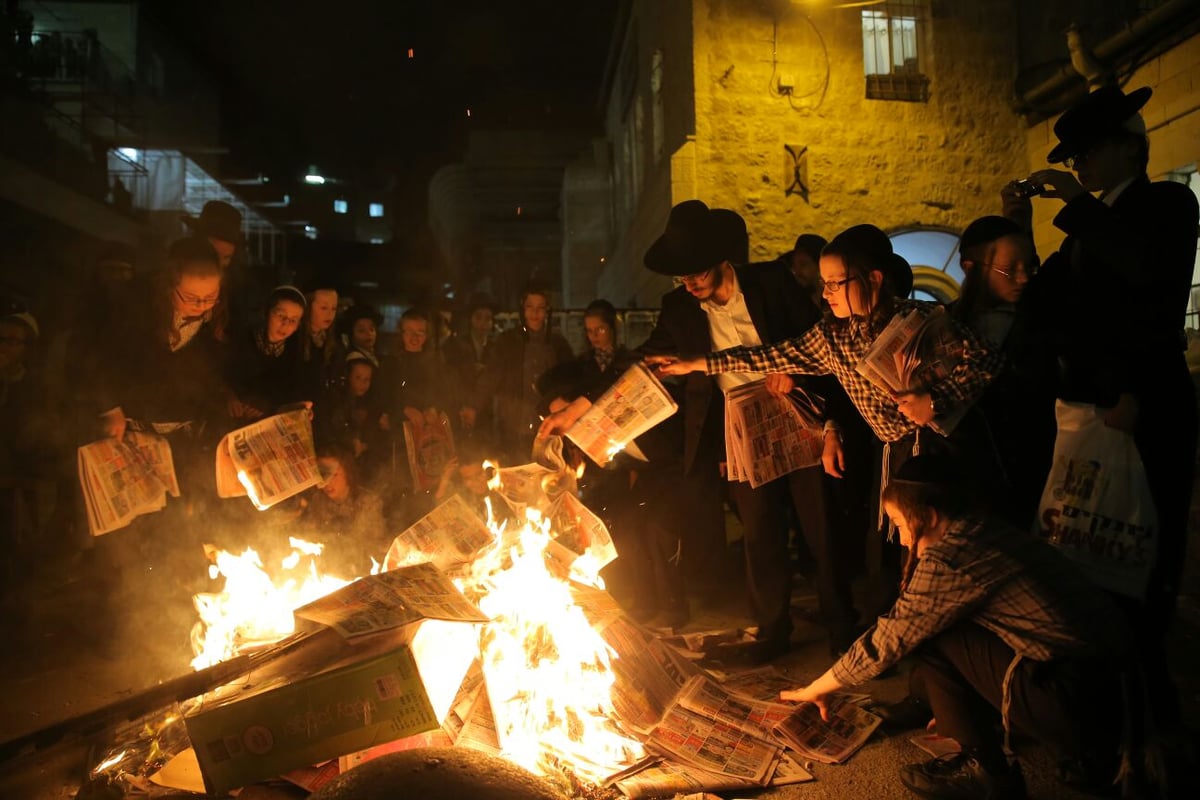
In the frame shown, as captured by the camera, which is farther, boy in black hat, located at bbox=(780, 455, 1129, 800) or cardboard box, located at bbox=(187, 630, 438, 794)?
cardboard box, located at bbox=(187, 630, 438, 794)

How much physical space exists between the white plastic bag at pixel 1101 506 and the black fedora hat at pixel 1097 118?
1.14 metres

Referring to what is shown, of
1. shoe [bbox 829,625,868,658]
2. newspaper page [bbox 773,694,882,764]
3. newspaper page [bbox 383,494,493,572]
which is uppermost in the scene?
newspaper page [bbox 383,494,493,572]

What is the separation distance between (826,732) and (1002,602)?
3.60ft

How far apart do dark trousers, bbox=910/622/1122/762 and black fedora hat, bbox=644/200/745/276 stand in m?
2.38

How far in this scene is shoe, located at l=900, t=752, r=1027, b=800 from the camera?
276cm

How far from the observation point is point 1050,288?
131 inches

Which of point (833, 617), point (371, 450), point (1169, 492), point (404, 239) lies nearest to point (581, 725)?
point (833, 617)

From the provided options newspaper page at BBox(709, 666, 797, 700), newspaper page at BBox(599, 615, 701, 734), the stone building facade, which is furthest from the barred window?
newspaper page at BBox(599, 615, 701, 734)

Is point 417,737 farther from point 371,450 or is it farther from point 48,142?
point 48,142

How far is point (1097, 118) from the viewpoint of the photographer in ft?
10.6

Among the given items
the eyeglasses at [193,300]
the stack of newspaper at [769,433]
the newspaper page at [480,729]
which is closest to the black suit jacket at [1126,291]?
the stack of newspaper at [769,433]

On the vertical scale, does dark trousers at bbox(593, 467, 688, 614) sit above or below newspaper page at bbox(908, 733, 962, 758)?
above

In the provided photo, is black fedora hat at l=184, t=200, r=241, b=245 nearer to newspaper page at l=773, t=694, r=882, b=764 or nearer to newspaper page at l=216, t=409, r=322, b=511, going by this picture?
newspaper page at l=216, t=409, r=322, b=511

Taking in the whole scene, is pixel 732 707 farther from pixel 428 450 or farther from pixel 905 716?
pixel 428 450
